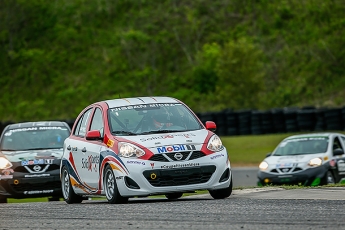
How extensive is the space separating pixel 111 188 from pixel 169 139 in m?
1.07

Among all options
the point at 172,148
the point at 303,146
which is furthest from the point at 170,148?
the point at 303,146

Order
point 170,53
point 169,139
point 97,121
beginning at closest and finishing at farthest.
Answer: point 169,139 → point 97,121 → point 170,53

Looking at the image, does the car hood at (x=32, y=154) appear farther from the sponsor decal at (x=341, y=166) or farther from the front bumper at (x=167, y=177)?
the sponsor decal at (x=341, y=166)

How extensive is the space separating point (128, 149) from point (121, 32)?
167 feet

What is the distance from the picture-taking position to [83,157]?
12.8 metres

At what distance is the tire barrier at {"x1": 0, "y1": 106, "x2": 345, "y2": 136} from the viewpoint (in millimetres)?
32469

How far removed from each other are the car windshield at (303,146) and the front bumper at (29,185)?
19.6ft

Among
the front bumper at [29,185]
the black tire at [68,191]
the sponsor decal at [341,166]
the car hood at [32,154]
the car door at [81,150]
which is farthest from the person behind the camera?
the sponsor decal at [341,166]

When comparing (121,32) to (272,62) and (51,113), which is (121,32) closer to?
(51,113)

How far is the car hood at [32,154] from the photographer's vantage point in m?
16.0

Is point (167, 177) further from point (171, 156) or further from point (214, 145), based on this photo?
point (214, 145)

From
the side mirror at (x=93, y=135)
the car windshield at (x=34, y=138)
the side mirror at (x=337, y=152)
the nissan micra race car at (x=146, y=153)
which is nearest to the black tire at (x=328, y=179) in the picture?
the side mirror at (x=337, y=152)

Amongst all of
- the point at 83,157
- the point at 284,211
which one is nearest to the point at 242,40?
the point at 83,157

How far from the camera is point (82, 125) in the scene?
13.4 metres
